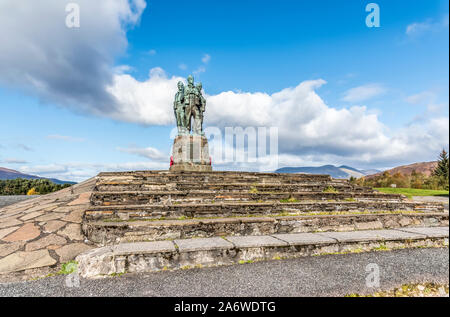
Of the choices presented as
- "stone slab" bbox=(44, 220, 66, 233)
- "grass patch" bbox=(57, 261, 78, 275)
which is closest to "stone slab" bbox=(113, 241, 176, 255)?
"grass patch" bbox=(57, 261, 78, 275)

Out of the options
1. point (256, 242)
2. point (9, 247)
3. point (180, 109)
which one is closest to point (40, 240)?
point (9, 247)

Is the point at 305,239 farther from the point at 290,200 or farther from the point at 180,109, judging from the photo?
the point at 180,109

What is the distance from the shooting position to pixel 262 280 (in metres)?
2.83

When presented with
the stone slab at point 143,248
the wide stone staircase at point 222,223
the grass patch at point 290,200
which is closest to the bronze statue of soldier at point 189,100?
the wide stone staircase at point 222,223

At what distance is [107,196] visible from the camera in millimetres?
4547

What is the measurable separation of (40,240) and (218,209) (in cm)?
304

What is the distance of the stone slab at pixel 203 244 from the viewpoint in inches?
128

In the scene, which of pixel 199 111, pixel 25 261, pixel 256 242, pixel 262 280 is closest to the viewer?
pixel 262 280

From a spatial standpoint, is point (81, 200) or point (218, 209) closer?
point (218, 209)

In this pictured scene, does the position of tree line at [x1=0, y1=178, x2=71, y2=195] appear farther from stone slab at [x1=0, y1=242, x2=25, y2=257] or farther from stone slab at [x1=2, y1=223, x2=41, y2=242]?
stone slab at [x1=0, y1=242, x2=25, y2=257]

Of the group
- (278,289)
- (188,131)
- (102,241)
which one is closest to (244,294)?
(278,289)

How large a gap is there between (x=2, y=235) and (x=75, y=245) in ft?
5.05

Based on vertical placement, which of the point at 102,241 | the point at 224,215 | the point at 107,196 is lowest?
the point at 102,241
